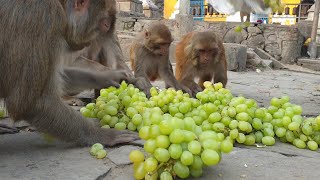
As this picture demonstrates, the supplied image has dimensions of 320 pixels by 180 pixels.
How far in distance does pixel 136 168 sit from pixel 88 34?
1055mm

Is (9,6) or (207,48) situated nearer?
(9,6)

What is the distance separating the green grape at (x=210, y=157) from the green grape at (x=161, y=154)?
0.16 meters

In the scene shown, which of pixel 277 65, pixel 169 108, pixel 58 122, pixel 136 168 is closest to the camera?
pixel 136 168

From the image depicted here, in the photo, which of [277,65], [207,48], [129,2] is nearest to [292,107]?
[207,48]

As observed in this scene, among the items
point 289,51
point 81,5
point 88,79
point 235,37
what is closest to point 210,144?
point 81,5

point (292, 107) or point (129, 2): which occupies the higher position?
point (129, 2)

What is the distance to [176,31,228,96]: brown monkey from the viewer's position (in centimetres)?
501

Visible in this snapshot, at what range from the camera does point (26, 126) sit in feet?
10.2

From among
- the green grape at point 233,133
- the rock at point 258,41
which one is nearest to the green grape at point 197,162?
the green grape at point 233,133

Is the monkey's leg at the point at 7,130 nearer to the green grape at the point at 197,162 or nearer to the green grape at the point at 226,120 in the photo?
the green grape at the point at 226,120

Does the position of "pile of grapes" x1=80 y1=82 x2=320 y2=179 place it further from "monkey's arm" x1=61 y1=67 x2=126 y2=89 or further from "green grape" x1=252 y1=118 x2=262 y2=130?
"monkey's arm" x1=61 y1=67 x2=126 y2=89

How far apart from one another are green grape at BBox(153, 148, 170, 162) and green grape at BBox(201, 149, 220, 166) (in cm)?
16

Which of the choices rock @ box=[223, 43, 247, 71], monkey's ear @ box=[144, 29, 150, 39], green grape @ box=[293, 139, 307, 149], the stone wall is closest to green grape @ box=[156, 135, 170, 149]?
green grape @ box=[293, 139, 307, 149]

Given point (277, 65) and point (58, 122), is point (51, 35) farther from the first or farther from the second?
point (277, 65)
